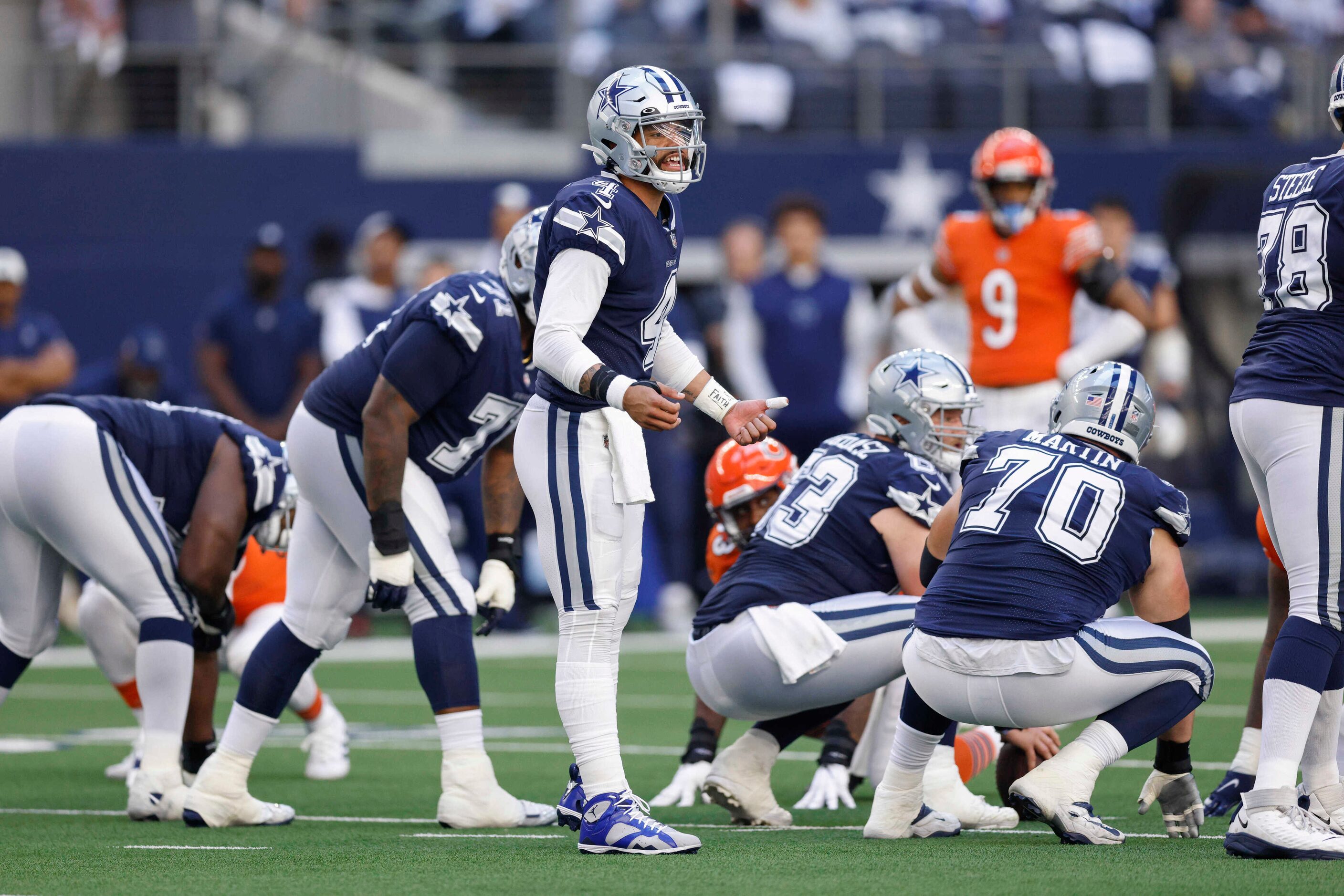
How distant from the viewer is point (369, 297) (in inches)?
468

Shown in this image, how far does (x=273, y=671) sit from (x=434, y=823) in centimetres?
67

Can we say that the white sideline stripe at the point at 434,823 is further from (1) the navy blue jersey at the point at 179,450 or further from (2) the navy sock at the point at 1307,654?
(1) the navy blue jersey at the point at 179,450

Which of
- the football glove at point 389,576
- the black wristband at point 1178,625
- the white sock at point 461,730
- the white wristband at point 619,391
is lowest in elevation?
the white sock at point 461,730

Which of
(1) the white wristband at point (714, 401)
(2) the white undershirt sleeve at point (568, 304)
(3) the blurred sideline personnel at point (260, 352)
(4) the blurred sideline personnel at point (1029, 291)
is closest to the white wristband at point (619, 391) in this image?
(2) the white undershirt sleeve at point (568, 304)

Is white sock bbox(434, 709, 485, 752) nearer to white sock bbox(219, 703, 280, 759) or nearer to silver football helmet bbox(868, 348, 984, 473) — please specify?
white sock bbox(219, 703, 280, 759)

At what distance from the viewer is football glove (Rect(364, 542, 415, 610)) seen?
5379mm

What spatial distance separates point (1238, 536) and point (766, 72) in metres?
5.29

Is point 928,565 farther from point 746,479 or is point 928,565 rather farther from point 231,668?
point 231,668

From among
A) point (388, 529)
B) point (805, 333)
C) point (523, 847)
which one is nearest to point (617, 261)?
point (388, 529)

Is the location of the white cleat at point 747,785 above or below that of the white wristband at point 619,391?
below

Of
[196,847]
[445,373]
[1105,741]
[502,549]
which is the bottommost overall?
→ [196,847]

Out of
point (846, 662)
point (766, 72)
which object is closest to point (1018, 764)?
point (846, 662)

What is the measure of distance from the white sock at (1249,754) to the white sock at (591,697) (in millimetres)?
1979

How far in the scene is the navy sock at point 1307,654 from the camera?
14.8ft
